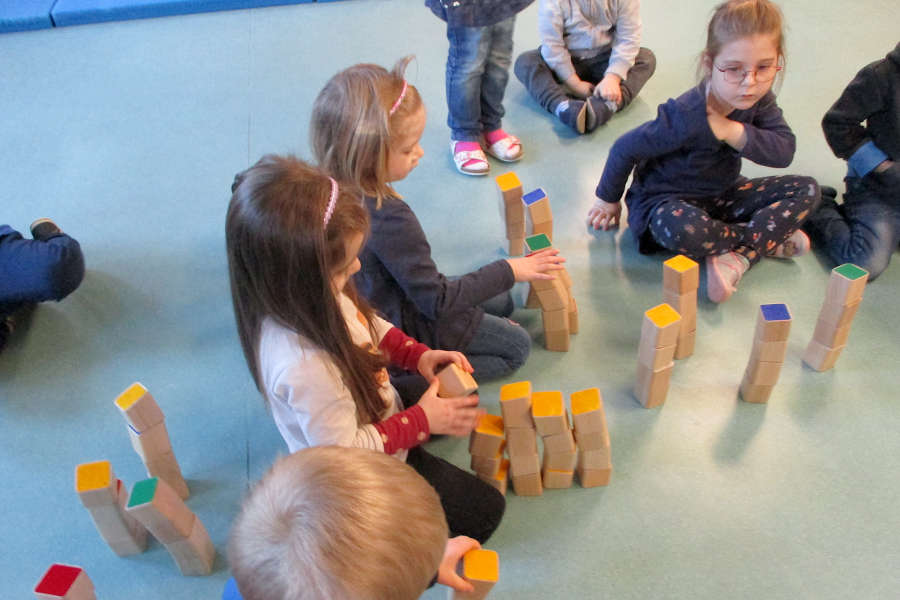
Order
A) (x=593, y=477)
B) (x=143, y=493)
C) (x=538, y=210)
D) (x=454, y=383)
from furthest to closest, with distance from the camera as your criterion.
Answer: (x=538, y=210) → (x=593, y=477) → (x=454, y=383) → (x=143, y=493)

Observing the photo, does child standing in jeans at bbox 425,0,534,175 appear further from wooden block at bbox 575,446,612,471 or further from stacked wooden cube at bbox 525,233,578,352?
wooden block at bbox 575,446,612,471

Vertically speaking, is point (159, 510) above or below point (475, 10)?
below

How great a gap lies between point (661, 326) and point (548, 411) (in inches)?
9.5

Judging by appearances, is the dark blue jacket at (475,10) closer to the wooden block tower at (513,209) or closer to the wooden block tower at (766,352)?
the wooden block tower at (513,209)

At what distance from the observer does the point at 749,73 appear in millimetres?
1290

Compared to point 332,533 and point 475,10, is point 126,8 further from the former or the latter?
point 332,533

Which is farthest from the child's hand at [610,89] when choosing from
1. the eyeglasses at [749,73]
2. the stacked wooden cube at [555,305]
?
the stacked wooden cube at [555,305]

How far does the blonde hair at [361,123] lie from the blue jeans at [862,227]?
100cm

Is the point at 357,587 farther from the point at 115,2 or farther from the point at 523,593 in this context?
the point at 115,2

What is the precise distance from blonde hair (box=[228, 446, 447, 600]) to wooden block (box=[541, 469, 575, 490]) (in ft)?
1.67

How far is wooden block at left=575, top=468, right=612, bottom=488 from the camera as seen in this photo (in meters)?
1.14

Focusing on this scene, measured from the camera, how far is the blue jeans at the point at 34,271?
1447 mm

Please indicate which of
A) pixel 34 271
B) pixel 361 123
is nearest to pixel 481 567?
pixel 361 123

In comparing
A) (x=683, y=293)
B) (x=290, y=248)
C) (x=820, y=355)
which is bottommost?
(x=820, y=355)
